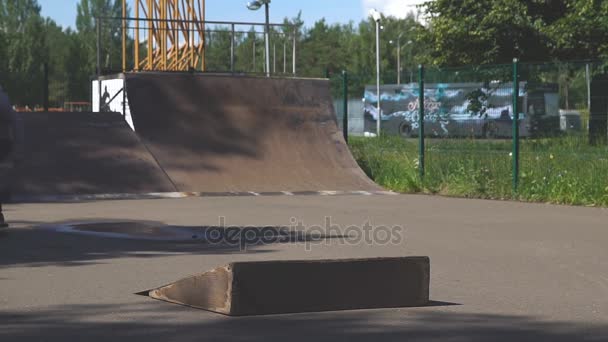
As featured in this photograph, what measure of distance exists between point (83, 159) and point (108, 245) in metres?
7.35

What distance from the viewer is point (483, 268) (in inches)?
347

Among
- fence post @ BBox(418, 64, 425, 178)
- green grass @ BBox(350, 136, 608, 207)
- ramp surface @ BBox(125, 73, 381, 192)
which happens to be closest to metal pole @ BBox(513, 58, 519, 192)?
green grass @ BBox(350, 136, 608, 207)

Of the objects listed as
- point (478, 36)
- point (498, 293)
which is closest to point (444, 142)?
point (498, 293)

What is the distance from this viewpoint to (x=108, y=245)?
33.4 feet

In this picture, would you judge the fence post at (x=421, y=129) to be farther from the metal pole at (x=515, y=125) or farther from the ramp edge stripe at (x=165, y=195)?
the metal pole at (x=515, y=125)

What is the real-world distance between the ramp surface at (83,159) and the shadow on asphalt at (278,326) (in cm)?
967

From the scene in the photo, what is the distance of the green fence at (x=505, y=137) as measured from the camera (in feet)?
50.7

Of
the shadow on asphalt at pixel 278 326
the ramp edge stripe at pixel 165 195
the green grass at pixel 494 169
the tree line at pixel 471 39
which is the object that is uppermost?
the tree line at pixel 471 39

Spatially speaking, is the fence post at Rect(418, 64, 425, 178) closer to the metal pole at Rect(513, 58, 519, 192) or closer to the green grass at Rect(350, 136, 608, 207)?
the green grass at Rect(350, 136, 608, 207)

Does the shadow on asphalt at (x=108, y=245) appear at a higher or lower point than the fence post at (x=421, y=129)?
lower

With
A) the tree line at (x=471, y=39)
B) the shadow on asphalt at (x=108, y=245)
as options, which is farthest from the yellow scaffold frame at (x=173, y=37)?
the shadow on asphalt at (x=108, y=245)

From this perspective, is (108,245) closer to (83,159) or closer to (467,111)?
(83,159)

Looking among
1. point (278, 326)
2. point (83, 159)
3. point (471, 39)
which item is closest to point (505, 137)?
point (83, 159)

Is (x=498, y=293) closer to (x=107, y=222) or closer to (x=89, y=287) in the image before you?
(x=89, y=287)
